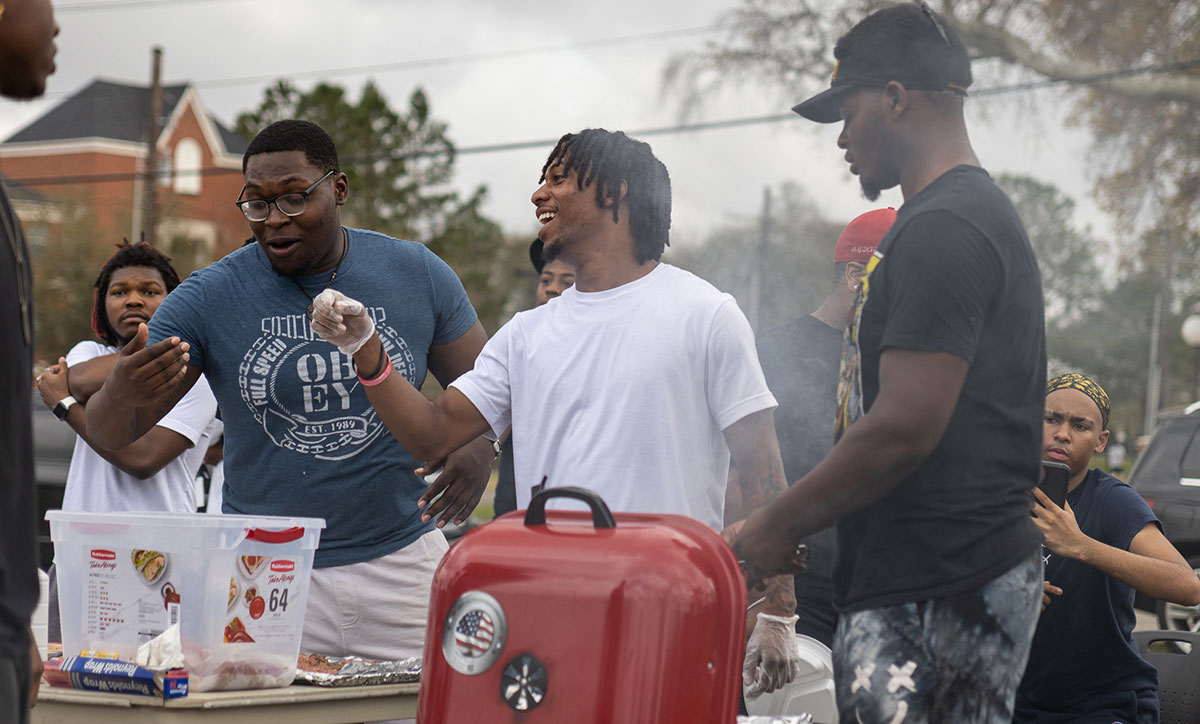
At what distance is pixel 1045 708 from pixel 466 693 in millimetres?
1771

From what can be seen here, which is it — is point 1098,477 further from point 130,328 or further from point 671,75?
point 671,75

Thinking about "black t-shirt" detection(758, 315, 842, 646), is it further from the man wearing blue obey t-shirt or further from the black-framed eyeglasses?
the black-framed eyeglasses

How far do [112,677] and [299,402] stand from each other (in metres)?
0.91

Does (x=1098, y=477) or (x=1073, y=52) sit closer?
(x=1098, y=477)

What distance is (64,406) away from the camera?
3744 mm

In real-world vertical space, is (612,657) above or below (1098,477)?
below

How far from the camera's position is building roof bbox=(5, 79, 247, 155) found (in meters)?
44.3

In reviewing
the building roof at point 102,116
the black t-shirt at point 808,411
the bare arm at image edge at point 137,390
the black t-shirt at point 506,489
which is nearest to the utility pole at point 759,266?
the black t-shirt at point 506,489

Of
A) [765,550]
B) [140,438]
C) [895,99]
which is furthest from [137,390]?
[895,99]

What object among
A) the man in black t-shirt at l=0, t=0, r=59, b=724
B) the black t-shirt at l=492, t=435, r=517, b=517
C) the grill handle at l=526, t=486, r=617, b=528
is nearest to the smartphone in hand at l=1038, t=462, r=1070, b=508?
the grill handle at l=526, t=486, r=617, b=528

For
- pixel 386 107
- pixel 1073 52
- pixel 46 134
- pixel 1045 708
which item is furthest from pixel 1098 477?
pixel 46 134

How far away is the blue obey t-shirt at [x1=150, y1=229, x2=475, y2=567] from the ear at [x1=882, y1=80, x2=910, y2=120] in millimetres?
1552

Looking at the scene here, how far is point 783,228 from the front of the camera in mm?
16344

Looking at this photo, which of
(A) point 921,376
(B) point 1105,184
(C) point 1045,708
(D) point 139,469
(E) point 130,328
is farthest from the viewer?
(B) point 1105,184
